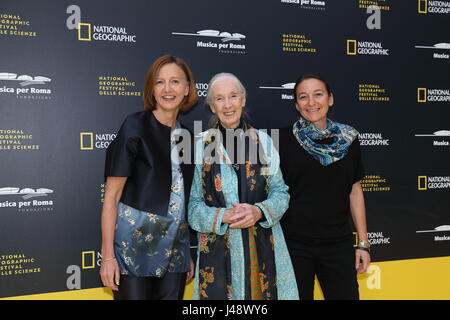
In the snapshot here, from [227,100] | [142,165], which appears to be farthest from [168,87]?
[142,165]

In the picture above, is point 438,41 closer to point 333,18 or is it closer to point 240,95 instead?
point 333,18

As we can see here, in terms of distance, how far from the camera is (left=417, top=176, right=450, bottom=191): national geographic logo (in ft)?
9.90

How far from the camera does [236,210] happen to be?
169 centimetres

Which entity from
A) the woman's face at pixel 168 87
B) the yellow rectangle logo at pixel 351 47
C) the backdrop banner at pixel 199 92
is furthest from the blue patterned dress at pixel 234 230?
the yellow rectangle logo at pixel 351 47

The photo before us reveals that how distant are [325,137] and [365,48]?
1181mm

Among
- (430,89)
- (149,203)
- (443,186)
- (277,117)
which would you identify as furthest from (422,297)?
(149,203)

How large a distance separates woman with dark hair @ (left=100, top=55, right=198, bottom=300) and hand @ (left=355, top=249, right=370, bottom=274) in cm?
103

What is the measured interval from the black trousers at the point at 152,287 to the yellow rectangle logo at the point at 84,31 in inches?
59.7

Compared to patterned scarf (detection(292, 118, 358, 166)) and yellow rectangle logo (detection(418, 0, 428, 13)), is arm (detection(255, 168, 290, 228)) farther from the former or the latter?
yellow rectangle logo (detection(418, 0, 428, 13))

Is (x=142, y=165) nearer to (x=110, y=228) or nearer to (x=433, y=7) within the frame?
(x=110, y=228)

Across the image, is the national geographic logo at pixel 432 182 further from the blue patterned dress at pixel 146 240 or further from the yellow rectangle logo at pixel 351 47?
the blue patterned dress at pixel 146 240

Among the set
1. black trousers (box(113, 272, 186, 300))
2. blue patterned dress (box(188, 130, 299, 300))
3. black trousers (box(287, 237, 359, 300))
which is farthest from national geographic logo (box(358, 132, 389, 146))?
black trousers (box(113, 272, 186, 300))

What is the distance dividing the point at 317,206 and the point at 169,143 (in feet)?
2.84

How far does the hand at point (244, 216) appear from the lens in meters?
1.67
